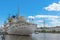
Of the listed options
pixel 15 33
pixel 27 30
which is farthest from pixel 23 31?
pixel 15 33

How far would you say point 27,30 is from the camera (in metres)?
86.7

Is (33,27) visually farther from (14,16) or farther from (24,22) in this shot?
(14,16)

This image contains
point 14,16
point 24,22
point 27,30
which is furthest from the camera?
point 14,16

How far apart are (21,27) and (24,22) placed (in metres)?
4.53

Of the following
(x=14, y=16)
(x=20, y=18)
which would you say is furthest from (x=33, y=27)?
(x=14, y=16)

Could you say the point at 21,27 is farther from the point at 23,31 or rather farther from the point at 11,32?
the point at 11,32

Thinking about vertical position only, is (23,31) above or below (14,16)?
below

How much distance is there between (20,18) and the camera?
318ft

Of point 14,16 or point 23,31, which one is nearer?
point 23,31

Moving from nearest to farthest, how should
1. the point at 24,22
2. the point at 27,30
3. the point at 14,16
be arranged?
the point at 27,30 → the point at 24,22 → the point at 14,16

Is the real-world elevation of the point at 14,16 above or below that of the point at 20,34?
above

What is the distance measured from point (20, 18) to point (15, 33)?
7.18m

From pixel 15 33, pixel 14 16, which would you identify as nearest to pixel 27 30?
pixel 15 33

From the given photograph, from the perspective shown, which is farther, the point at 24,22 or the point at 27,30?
the point at 24,22
